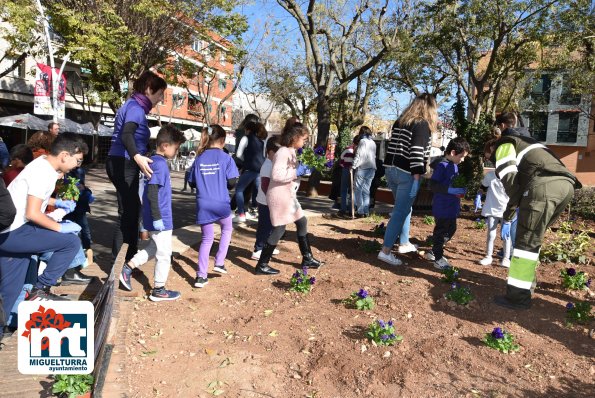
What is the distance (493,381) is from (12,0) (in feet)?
72.4

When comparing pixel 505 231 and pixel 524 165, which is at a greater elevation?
pixel 524 165

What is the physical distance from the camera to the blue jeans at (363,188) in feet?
30.3

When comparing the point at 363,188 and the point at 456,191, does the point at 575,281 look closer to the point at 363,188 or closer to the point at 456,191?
the point at 456,191

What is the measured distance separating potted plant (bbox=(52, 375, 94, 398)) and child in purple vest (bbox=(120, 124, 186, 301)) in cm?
180

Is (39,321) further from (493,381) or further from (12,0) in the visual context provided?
(12,0)

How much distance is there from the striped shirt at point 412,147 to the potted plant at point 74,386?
12.4ft

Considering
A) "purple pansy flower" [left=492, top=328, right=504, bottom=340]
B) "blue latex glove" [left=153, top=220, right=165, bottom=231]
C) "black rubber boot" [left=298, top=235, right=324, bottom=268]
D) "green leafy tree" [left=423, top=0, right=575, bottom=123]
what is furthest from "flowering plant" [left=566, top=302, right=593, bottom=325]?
"green leafy tree" [left=423, top=0, right=575, bottom=123]

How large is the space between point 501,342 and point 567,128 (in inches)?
1991

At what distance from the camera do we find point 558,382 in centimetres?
288

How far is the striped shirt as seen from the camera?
5.05 meters

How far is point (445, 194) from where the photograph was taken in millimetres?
5324

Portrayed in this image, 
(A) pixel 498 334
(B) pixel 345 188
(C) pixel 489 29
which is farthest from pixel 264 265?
(C) pixel 489 29

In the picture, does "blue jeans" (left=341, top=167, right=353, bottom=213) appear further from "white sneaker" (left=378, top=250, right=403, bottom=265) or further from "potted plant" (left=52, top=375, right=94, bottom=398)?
"potted plant" (left=52, top=375, right=94, bottom=398)

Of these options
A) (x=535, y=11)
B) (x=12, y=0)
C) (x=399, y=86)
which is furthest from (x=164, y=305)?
(x=399, y=86)
